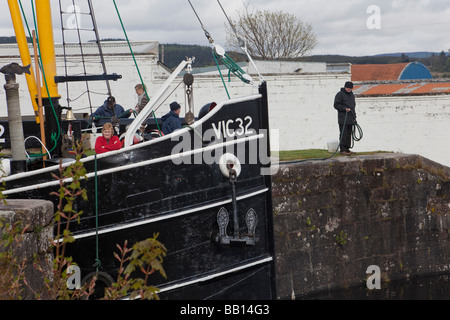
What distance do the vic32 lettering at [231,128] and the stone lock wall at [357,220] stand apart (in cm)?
305

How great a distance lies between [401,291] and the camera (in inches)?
471

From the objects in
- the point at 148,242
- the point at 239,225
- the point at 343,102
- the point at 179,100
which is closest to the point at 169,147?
the point at 239,225

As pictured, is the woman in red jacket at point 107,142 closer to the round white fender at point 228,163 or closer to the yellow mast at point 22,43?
the round white fender at point 228,163

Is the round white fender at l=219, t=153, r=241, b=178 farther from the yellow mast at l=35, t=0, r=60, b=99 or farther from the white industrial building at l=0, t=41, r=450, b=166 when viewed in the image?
the white industrial building at l=0, t=41, r=450, b=166

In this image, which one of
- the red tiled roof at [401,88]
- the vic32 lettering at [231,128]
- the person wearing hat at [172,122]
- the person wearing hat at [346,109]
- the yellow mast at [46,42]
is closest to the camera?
the vic32 lettering at [231,128]

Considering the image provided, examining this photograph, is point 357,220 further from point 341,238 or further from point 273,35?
point 273,35

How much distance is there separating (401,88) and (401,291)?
1238 centimetres

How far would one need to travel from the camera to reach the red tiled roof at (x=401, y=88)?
2048cm

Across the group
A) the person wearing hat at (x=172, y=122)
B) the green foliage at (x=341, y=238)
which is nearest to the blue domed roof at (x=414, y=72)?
the green foliage at (x=341, y=238)

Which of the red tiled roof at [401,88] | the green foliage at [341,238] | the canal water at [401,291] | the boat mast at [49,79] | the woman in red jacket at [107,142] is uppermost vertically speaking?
the boat mast at [49,79]

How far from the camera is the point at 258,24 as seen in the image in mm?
40750

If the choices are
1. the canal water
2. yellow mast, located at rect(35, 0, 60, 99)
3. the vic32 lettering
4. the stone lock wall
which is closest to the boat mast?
yellow mast, located at rect(35, 0, 60, 99)

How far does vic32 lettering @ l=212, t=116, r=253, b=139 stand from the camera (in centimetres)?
762
